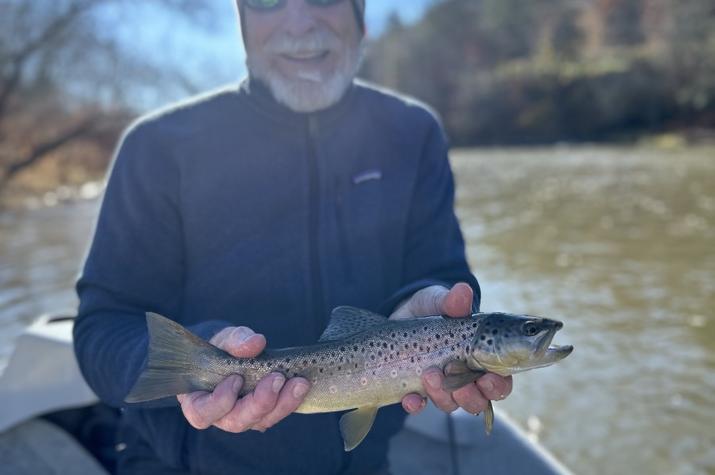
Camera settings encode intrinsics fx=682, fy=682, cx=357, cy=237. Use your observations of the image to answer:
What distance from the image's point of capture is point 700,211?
1373cm

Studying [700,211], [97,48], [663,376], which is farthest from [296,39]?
[97,48]

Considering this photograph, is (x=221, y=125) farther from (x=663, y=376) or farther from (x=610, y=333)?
(x=610, y=333)

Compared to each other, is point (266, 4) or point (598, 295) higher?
point (266, 4)

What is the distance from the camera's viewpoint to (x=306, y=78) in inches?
99.1

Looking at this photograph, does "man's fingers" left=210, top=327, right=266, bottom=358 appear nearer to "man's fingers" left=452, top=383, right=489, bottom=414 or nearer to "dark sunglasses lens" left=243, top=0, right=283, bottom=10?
"man's fingers" left=452, top=383, right=489, bottom=414

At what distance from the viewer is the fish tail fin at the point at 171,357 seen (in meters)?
1.97

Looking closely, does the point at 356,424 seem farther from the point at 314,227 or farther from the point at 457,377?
the point at 314,227

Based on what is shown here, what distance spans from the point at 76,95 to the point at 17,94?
5.11 ft

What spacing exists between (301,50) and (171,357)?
1216 millimetres

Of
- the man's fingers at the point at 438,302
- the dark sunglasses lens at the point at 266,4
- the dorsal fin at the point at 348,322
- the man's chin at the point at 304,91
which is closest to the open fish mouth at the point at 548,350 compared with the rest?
the man's fingers at the point at 438,302

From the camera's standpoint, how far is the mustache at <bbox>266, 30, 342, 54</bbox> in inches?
98.2

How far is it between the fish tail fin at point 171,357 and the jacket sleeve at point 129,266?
191mm

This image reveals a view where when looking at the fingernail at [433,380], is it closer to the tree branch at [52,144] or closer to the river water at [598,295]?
the river water at [598,295]

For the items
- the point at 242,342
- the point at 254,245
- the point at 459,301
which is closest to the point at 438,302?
the point at 459,301
